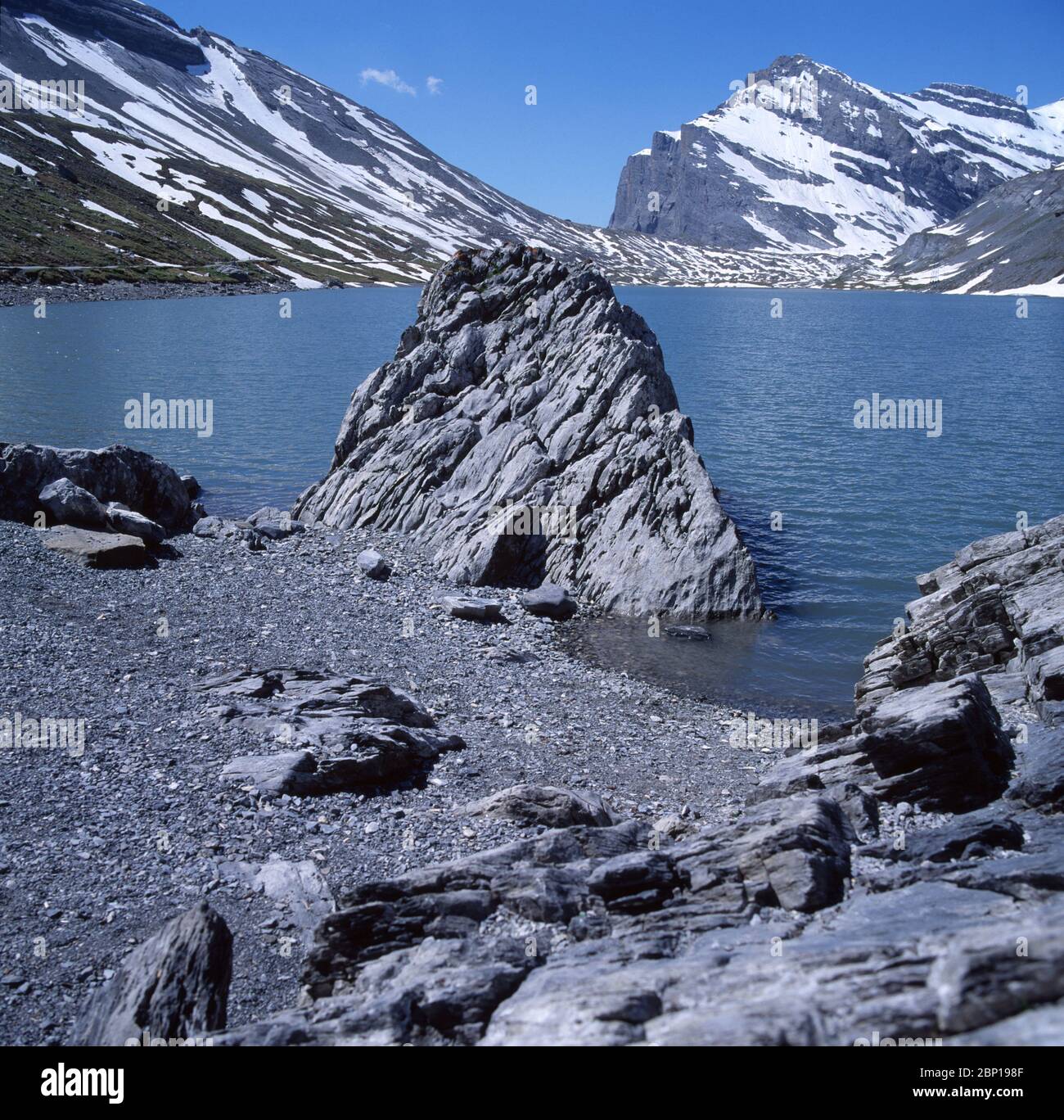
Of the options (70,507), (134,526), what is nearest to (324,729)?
(134,526)

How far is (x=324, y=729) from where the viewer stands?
20.6 metres

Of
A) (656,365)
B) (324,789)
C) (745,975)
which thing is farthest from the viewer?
(656,365)

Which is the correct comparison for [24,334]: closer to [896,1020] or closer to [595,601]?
[595,601]

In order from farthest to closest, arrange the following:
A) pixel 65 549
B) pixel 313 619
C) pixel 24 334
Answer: pixel 24 334 < pixel 65 549 < pixel 313 619

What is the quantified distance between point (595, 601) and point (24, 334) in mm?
95842

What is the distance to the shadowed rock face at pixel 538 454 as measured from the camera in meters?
35.6

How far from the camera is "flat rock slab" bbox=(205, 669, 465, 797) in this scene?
61.8 feet

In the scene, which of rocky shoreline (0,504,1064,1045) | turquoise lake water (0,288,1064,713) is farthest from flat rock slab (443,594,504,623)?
rocky shoreline (0,504,1064,1045)

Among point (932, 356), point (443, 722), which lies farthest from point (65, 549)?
point (932, 356)

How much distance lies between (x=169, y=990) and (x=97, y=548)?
25.1m

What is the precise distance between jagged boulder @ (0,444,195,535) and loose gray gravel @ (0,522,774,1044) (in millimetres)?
1973

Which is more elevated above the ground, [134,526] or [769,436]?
[769,436]

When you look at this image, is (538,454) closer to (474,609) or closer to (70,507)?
(474,609)
